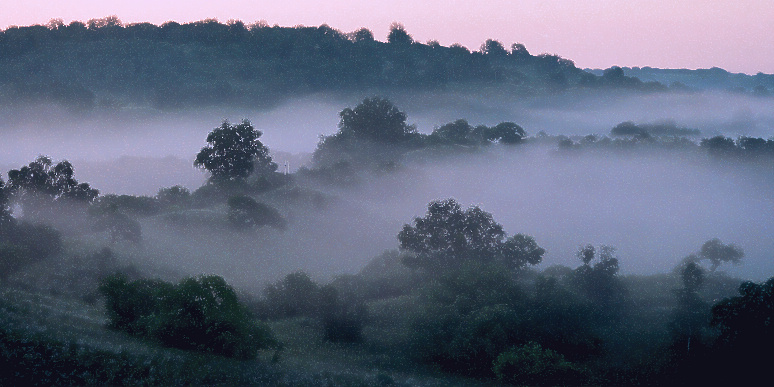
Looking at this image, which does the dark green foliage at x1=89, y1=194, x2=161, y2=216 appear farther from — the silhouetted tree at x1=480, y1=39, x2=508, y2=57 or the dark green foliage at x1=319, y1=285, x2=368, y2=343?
the silhouetted tree at x1=480, y1=39, x2=508, y2=57

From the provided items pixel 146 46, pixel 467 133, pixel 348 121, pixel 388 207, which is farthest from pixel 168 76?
pixel 388 207

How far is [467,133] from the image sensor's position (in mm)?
106312

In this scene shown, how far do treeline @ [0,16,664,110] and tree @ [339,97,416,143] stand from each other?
5955 cm

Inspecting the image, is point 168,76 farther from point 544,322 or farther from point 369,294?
point 544,322

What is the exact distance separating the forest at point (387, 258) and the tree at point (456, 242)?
0.18 metres

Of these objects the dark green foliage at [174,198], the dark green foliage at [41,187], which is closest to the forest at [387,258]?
the dark green foliage at [41,187]

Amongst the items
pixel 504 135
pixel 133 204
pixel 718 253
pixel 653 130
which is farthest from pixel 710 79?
pixel 133 204

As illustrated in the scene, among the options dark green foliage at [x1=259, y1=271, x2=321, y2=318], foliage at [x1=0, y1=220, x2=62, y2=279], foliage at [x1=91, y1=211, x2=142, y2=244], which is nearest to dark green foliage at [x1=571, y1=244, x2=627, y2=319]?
dark green foliage at [x1=259, y1=271, x2=321, y2=318]

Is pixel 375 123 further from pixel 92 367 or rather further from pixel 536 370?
pixel 92 367

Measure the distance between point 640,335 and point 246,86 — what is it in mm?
129194

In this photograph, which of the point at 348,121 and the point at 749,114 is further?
the point at 749,114

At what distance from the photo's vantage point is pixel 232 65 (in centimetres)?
14788

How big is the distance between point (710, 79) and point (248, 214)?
18184 centimetres

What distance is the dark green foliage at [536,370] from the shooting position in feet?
87.6
